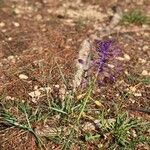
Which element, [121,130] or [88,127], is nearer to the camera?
[121,130]

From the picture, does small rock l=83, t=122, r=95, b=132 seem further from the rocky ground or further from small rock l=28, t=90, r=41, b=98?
small rock l=28, t=90, r=41, b=98

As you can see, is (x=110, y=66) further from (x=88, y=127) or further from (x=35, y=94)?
(x=88, y=127)

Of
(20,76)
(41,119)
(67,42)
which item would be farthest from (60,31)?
(41,119)

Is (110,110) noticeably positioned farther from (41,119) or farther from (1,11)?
(1,11)

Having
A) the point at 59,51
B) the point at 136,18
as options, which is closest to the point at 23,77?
the point at 59,51

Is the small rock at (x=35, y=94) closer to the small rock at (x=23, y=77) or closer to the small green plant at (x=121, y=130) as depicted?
the small rock at (x=23, y=77)

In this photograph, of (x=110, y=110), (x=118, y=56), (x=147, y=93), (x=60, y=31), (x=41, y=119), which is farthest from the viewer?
(x=60, y=31)

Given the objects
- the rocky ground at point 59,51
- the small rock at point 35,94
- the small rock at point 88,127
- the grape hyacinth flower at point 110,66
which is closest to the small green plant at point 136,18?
the rocky ground at point 59,51

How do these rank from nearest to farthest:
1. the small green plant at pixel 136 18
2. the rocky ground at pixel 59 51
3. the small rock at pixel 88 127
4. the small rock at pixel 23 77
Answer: the small rock at pixel 88 127 < the rocky ground at pixel 59 51 < the small rock at pixel 23 77 < the small green plant at pixel 136 18
